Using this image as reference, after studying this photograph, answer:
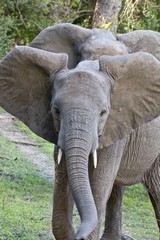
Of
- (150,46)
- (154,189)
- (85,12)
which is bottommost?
(85,12)

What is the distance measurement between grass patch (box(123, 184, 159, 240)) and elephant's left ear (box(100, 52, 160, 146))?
2.51 m

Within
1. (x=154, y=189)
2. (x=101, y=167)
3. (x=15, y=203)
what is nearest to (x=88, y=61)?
(x=101, y=167)

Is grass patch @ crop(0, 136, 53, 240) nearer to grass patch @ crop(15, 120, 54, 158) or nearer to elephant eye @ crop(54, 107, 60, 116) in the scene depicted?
grass patch @ crop(15, 120, 54, 158)

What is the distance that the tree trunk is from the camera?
45.4 feet

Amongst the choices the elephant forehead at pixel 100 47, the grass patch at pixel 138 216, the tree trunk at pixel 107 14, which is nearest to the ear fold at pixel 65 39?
the elephant forehead at pixel 100 47

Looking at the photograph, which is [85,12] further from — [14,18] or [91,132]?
[91,132]

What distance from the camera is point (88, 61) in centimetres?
675

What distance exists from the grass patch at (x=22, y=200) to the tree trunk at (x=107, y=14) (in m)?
2.55

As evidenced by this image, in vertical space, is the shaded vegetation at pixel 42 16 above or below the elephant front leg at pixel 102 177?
below

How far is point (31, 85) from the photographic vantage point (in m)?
6.86

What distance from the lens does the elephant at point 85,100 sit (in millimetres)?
6066

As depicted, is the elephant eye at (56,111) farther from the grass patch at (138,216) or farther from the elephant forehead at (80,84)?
the grass patch at (138,216)

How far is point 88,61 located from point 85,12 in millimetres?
15705

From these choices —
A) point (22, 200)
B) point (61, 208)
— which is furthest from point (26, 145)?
point (61, 208)
